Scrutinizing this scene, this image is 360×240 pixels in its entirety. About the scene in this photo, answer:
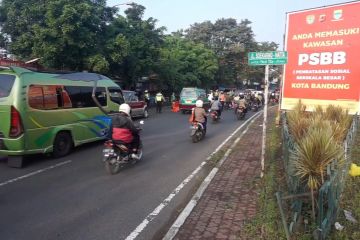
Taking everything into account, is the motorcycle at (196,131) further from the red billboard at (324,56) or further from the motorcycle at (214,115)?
the motorcycle at (214,115)

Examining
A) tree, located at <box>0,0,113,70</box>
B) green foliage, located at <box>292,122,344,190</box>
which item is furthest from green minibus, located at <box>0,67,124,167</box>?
tree, located at <box>0,0,113,70</box>

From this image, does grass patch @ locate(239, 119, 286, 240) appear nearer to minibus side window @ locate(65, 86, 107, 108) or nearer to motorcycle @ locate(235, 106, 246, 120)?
minibus side window @ locate(65, 86, 107, 108)

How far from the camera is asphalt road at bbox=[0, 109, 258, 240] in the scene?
205 inches

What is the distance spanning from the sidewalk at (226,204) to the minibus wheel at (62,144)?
4.32 metres

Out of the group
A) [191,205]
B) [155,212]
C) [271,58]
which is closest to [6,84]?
[155,212]

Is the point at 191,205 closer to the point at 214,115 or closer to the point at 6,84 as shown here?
the point at 6,84

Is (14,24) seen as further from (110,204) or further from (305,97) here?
(110,204)

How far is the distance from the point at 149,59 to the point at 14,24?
950cm

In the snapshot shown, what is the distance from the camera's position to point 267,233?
4.98 m

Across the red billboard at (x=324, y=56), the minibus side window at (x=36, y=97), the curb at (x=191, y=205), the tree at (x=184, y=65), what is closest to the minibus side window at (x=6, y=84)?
the minibus side window at (x=36, y=97)

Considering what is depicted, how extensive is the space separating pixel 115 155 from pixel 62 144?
8.33ft

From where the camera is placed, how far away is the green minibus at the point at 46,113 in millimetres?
8570

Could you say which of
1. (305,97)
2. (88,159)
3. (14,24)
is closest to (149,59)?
(14,24)

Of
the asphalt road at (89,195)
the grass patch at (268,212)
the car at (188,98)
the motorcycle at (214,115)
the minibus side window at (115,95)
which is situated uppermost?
the minibus side window at (115,95)
